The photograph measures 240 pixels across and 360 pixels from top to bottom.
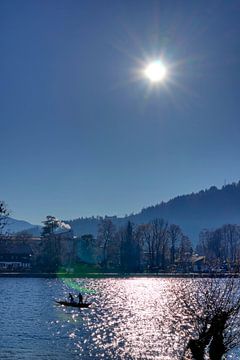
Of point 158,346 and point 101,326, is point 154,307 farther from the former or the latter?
point 158,346

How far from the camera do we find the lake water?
128 ft

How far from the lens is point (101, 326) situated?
176 feet

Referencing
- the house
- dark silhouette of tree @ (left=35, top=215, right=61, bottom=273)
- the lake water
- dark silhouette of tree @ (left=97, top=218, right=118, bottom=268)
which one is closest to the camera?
the lake water

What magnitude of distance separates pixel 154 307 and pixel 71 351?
35253 mm

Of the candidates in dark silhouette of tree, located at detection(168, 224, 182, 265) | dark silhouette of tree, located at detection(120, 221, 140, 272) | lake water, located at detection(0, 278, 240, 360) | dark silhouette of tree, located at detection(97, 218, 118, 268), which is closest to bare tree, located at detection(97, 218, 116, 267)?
dark silhouette of tree, located at detection(97, 218, 118, 268)

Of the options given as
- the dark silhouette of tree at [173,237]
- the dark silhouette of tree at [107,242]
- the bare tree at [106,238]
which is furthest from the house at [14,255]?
the dark silhouette of tree at [173,237]

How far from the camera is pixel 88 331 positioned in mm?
50031

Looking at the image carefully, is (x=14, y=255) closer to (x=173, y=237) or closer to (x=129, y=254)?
(x=129, y=254)

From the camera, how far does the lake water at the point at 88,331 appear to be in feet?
128

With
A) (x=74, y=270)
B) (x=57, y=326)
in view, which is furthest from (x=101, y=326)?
(x=74, y=270)

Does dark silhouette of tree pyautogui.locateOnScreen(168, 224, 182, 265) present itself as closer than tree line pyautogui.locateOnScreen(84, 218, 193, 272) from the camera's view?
No

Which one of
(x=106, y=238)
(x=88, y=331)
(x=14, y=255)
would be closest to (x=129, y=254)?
(x=106, y=238)

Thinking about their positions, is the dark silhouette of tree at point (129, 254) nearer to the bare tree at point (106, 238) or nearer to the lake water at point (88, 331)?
the bare tree at point (106, 238)

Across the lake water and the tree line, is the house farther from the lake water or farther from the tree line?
the lake water
